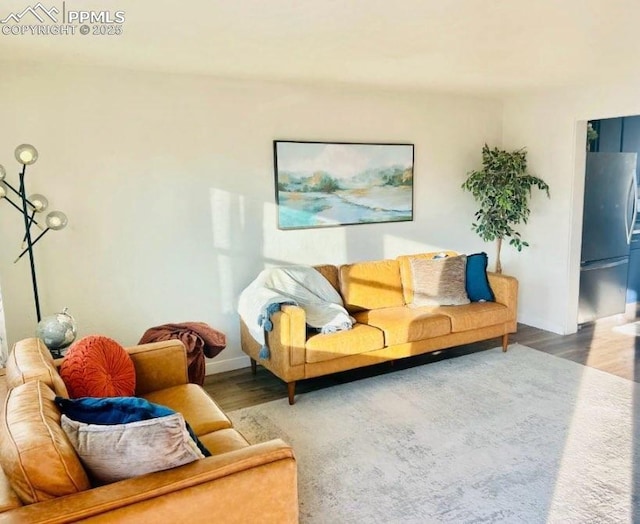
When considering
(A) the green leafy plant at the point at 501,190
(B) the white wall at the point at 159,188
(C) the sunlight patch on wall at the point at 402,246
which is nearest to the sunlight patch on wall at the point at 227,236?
(B) the white wall at the point at 159,188

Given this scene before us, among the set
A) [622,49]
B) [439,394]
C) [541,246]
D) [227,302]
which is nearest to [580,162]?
[541,246]

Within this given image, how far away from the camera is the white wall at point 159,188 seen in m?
3.49

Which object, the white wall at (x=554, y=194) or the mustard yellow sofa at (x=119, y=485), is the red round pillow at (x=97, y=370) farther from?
the white wall at (x=554, y=194)

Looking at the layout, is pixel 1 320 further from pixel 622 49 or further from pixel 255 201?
pixel 622 49

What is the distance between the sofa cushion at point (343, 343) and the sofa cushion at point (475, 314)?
0.74 metres

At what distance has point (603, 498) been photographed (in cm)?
245

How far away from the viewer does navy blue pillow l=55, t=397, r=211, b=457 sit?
1676 mm

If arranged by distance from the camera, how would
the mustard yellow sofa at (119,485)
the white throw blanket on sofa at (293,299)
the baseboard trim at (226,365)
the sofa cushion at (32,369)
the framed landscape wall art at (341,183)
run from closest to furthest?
the mustard yellow sofa at (119,485)
the sofa cushion at (32,369)
the white throw blanket on sofa at (293,299)
the baseboard trim at (226,365)
the framed landscape wall art at (341,183)

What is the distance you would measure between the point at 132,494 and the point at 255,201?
299cm

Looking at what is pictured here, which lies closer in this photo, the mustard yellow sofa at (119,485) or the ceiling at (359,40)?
the mustard yellow sofa at (119,485)

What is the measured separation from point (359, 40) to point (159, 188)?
1.84 m

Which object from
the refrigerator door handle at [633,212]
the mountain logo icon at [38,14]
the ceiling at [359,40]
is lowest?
the refrigerator door handle at [633,212]

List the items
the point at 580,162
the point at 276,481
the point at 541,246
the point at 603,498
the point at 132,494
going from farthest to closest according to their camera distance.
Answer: the point at 541,246, the point at 580,162, the point at 603,498, the point at 276,481, the point at 132,494

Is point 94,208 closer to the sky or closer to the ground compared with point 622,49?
closer to the ground
